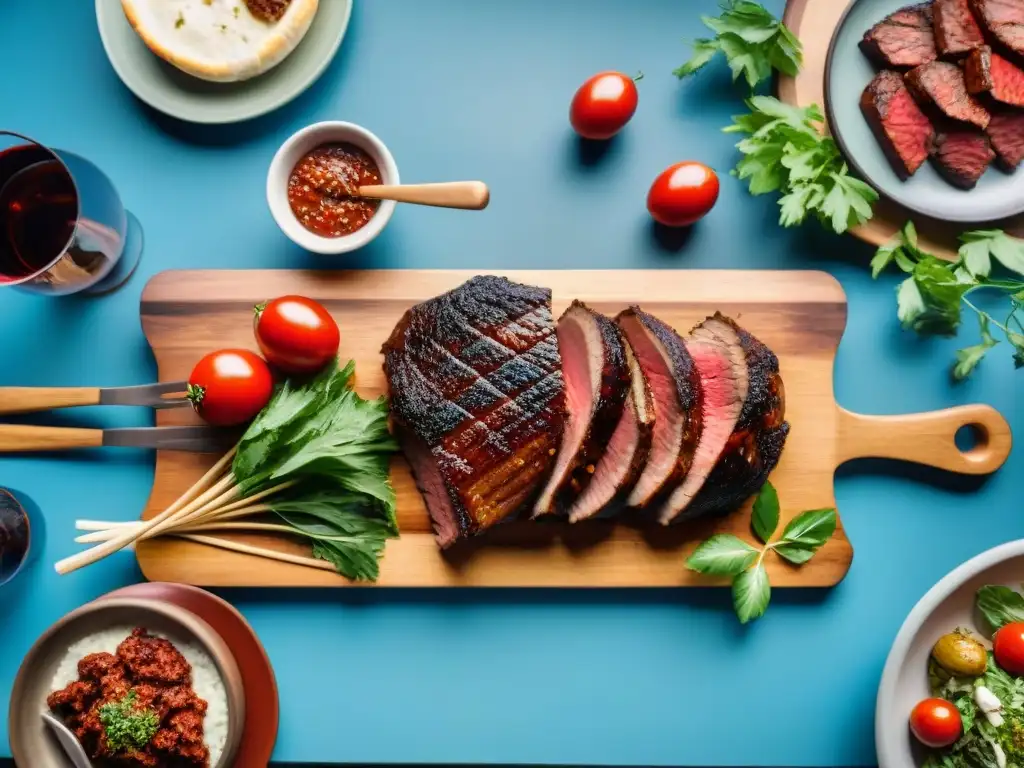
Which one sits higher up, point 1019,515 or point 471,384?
point 471,384

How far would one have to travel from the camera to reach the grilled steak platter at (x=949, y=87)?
302 centimetres

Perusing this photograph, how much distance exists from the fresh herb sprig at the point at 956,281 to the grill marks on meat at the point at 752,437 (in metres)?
0.62

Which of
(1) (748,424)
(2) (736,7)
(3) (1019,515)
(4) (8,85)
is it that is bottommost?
(3) (1019,515)

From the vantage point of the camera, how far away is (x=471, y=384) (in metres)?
2.84

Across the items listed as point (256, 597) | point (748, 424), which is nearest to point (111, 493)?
point (256, 597)

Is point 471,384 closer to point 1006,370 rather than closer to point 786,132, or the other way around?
point 786,132

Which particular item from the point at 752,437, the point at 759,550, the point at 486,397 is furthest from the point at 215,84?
the point at 759,550

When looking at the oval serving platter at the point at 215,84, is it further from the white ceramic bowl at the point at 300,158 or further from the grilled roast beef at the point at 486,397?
the grilled roast beef at the point at 486,397

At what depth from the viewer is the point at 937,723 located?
2.80 m

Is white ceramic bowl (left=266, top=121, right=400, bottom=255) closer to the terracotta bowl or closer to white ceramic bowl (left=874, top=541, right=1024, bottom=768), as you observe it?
the terracotta bowl

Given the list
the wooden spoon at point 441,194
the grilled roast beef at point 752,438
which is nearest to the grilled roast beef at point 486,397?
the wooden spoon at point 441,194

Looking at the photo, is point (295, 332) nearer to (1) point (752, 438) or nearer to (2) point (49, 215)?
(2) point (49, 215)

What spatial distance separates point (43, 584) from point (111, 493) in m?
0.43

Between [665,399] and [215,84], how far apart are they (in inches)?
83.7
